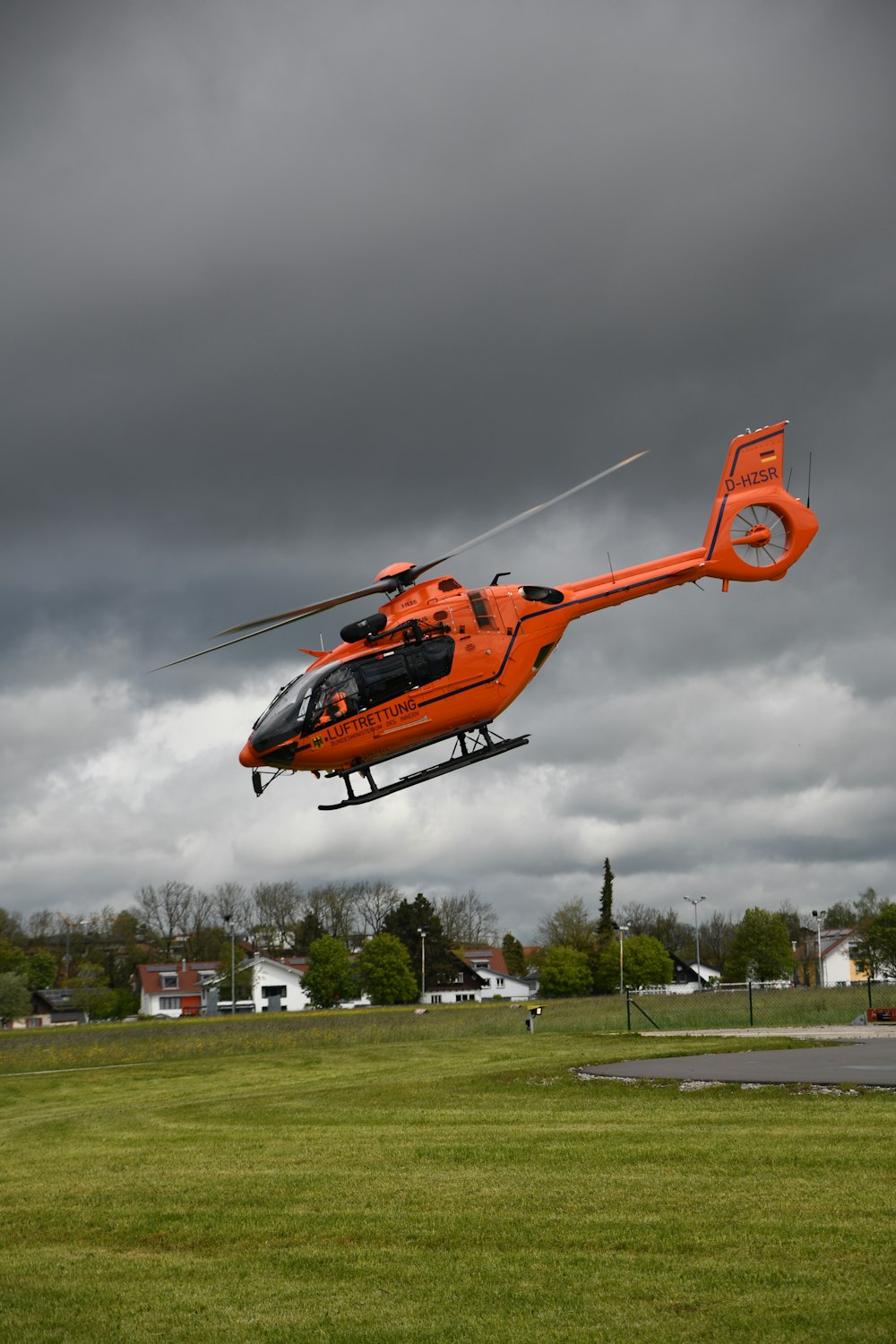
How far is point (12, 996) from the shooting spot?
295 ft

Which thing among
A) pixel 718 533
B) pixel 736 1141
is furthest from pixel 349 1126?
pixel 718 533

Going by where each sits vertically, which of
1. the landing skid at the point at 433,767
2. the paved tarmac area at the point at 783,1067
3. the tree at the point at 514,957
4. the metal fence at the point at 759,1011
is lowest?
the tree at the point at 514,957

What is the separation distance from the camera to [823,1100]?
20.1 meters

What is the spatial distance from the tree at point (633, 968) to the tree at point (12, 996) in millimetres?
46489

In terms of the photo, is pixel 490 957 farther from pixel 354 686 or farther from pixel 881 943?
pixel 354 686

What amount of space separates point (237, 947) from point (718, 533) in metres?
131

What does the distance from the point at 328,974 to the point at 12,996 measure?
89.8 ft

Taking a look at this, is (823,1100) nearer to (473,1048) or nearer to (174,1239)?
(174,1239)

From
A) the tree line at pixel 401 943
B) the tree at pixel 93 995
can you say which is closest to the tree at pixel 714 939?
the tree line at pixel 401 943

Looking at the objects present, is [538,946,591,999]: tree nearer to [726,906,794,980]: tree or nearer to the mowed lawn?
[726,906,794,980]: tree

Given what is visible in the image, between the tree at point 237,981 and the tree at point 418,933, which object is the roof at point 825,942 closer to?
the tree at point 418,933

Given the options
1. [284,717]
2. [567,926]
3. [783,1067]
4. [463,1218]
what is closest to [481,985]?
[567,926]

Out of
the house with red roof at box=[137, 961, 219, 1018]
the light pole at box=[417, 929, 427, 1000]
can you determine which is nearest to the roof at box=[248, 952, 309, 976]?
the house with red roof at box=[137, 961, 219, 1018]

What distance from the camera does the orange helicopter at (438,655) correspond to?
20891mm
